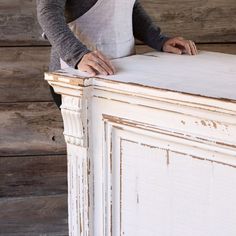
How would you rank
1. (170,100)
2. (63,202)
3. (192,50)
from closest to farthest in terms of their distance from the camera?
1. (170,100)
2. (192,50)
3. (63,202)

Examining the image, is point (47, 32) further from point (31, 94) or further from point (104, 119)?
point (31, 94)

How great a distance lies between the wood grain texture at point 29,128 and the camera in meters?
1.75

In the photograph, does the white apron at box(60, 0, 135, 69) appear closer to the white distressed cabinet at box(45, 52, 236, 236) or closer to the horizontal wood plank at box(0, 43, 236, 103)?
the white distressed cabinet at box(45, 52, 236, 236)

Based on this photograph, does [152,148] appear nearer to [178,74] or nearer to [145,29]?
[178,74]

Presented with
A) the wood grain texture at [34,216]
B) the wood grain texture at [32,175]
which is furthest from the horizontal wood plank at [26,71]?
the wood grain texture at [34,216]

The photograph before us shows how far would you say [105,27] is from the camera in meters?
1.18

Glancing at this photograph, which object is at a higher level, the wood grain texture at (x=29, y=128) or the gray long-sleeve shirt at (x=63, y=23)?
the gray long-sleeve shirt at (x=63, y=23)

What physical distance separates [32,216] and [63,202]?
0.11m

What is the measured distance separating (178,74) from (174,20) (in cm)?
72

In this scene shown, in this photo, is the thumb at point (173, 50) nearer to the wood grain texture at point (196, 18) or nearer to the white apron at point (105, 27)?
the white apron at point (105, 27)

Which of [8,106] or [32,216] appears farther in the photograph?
[32,216]

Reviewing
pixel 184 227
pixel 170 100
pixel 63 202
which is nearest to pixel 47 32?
pixel 170 100

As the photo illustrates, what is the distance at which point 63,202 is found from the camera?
187cm

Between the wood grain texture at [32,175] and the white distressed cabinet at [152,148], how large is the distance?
72 cm
